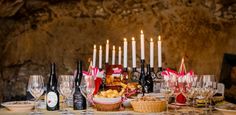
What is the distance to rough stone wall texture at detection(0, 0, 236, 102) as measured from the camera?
4.18m

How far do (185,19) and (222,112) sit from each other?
2.41 meters

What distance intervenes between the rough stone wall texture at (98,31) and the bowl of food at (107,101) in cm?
224

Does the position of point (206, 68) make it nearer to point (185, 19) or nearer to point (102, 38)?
point (185, 19)

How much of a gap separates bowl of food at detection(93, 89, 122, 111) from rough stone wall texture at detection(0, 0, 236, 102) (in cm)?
224

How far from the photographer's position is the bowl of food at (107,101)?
1962 mm

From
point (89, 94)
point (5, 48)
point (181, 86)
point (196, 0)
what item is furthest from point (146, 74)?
point (5, 48)

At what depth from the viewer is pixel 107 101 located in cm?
196

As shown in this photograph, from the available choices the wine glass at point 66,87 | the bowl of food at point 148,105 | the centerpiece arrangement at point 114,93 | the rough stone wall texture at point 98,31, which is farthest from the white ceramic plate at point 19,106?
the rough stone wall texture at point 98,31

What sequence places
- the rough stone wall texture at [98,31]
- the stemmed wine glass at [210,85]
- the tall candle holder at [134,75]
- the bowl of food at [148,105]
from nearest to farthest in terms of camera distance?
the bowl of food at [148,105] < the stemmed wine glass at [210,85] < the tall candle holder at [134,75] < the rough stone wall texture at [98,31]

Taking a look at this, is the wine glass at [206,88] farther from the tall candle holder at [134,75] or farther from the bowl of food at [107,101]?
the tall candle holder at [134,75]

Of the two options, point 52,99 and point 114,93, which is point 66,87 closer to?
point 52,99

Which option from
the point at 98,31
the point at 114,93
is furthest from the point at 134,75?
the point at 98,31

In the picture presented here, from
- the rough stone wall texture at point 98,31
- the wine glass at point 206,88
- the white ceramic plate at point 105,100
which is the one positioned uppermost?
the rough stone wall texture at point 98,31

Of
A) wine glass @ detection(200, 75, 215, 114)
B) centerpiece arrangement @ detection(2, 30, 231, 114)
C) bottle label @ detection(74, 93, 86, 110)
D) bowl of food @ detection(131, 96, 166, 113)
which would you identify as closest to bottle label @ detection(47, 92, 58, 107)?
centerpiece arrangement @ detection(2, 30, 231, 114)
